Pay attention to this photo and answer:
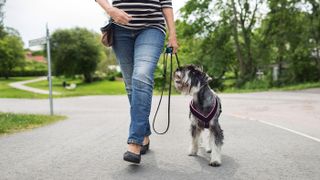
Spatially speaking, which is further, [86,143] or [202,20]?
[202,20]

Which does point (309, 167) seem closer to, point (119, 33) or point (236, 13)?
point (119, 33)

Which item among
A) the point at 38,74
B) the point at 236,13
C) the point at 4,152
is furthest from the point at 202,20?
the point at 38,74

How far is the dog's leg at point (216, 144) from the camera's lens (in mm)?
5340

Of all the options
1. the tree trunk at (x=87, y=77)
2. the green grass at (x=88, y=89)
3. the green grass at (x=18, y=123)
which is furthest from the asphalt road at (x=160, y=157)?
the tree trunk at (x=87, y=77)

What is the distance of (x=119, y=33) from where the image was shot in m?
5.50

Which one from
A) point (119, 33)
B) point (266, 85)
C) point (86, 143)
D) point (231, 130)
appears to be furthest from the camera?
point (266, 85)

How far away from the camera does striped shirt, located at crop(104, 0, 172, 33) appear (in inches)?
212

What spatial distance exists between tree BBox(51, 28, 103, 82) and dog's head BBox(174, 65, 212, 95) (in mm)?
75705

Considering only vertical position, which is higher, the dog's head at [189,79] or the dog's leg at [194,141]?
the dog's head at [189,79]

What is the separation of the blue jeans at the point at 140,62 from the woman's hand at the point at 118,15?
0.29 m

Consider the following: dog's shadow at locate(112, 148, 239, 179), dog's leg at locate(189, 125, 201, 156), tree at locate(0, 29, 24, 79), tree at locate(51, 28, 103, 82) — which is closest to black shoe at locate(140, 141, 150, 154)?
dog's shadow at locate(112, 148, 239, 179)

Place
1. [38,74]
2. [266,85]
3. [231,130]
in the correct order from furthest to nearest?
[38,74] < [266,85] < [231,130]

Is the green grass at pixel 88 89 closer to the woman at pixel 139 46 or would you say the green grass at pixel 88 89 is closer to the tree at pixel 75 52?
the tree at pixel 75 52

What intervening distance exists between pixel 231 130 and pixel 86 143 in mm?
Result: 2877
